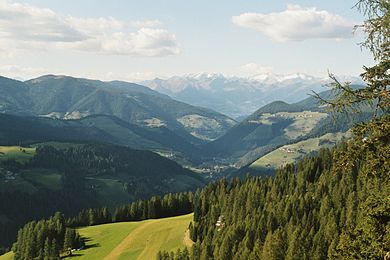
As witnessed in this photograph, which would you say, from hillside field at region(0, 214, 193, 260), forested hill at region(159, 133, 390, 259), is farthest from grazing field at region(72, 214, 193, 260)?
forested hill at region(159, 133, 390, 259)

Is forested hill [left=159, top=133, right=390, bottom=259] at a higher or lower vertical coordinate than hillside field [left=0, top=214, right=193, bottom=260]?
higher

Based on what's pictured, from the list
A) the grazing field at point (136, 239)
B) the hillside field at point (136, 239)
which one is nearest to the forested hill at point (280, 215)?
the hillside field at point (136, 239)

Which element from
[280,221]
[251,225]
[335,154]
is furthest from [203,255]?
[335,154]

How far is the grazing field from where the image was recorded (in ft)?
475

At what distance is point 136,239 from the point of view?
156m

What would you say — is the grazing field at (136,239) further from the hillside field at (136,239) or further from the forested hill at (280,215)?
the forested hill at (280,215)

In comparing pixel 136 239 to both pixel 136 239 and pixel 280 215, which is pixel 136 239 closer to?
pixel 136 239

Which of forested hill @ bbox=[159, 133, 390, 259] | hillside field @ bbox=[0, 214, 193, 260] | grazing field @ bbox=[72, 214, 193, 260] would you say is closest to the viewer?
forested hill @ bbox=[159, 133, 390, 259]

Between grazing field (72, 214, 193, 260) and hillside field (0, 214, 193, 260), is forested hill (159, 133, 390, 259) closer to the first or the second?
hillside field (0, 214, 193, 260)

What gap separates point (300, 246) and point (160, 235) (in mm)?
66735

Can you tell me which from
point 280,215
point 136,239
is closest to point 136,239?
point 136,239

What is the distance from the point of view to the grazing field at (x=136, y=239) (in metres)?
145

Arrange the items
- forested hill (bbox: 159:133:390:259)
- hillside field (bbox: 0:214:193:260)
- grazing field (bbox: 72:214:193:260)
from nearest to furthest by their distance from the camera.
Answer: forested hill (bbox: 159:133:390:259) < hillside field (bbox: 0:214:193:260) < grazing field (bbox: 72:214:193:260)

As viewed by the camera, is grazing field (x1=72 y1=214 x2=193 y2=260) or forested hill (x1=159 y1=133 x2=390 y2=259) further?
grazing field (x1=72 y1=214 x2=193 y2=260)
